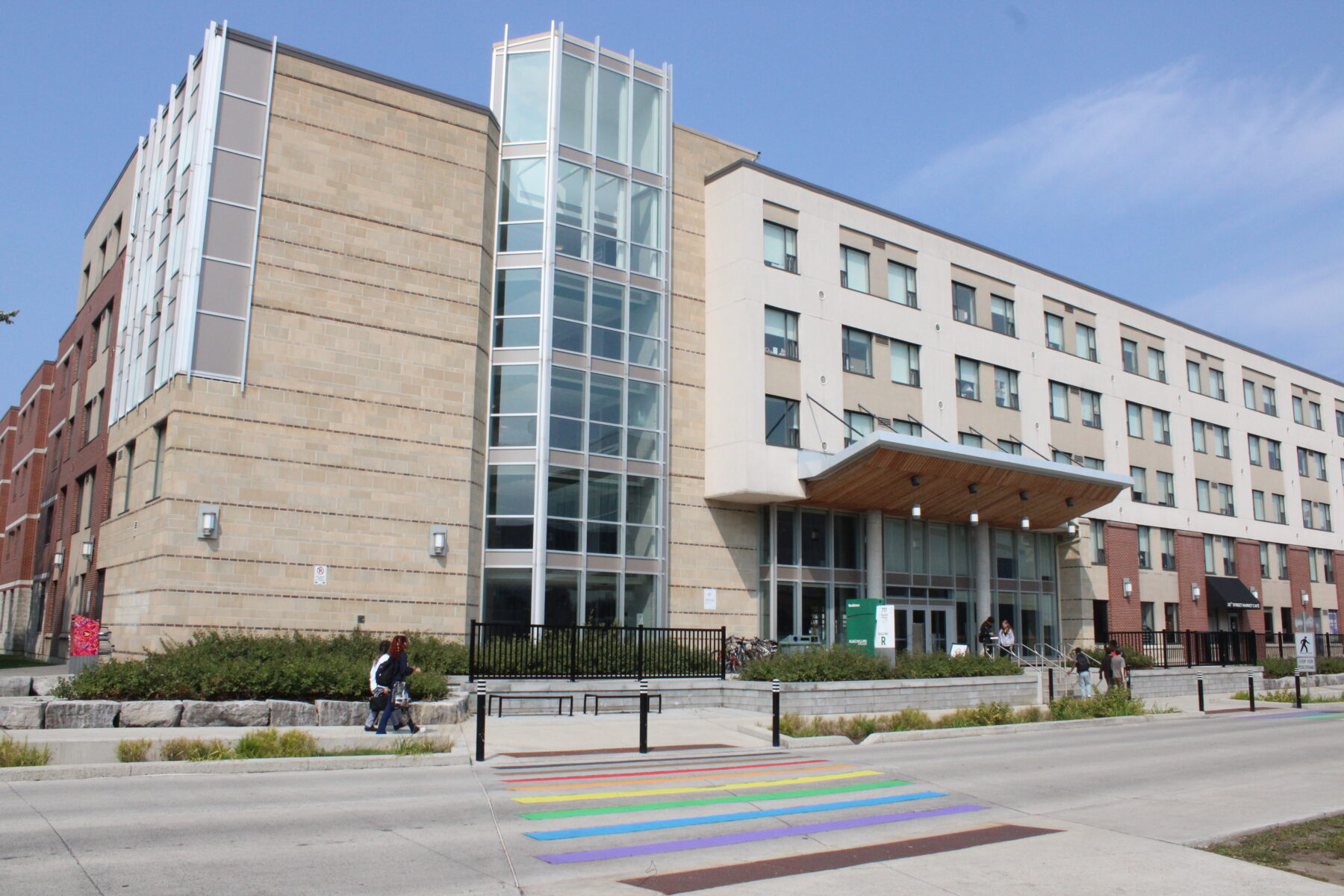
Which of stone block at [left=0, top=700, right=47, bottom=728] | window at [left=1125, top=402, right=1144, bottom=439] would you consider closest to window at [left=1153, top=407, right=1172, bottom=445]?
window at [left=1125, top=402, right=1144, bottom=439]

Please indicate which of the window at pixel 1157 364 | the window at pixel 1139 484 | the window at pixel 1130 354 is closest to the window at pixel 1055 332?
the window at pixel 1130 354

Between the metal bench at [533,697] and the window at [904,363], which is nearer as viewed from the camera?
the metal bench at [533,697]

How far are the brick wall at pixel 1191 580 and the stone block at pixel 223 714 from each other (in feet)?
131

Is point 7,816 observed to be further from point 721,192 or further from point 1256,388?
point 1256,388

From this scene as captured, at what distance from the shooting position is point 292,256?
25156 millimetres

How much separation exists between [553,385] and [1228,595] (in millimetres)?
34526

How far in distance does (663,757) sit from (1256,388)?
161ft

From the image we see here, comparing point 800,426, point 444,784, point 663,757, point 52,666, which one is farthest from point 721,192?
point 52,666

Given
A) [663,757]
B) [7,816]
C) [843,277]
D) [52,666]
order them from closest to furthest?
[7,816]
[663,757]
[52,666]
[843,277]

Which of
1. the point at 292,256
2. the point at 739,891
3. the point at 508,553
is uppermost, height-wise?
the point at 292,256

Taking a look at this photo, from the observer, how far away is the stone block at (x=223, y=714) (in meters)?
16.8

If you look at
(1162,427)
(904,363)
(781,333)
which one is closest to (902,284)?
(904,363)

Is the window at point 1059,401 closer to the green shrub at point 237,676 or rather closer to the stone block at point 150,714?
the green shrub at point 237,676

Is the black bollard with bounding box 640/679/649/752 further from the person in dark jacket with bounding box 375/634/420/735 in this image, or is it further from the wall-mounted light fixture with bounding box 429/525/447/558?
the wall-mounted light fixture with bounding box 429/525/447/558
